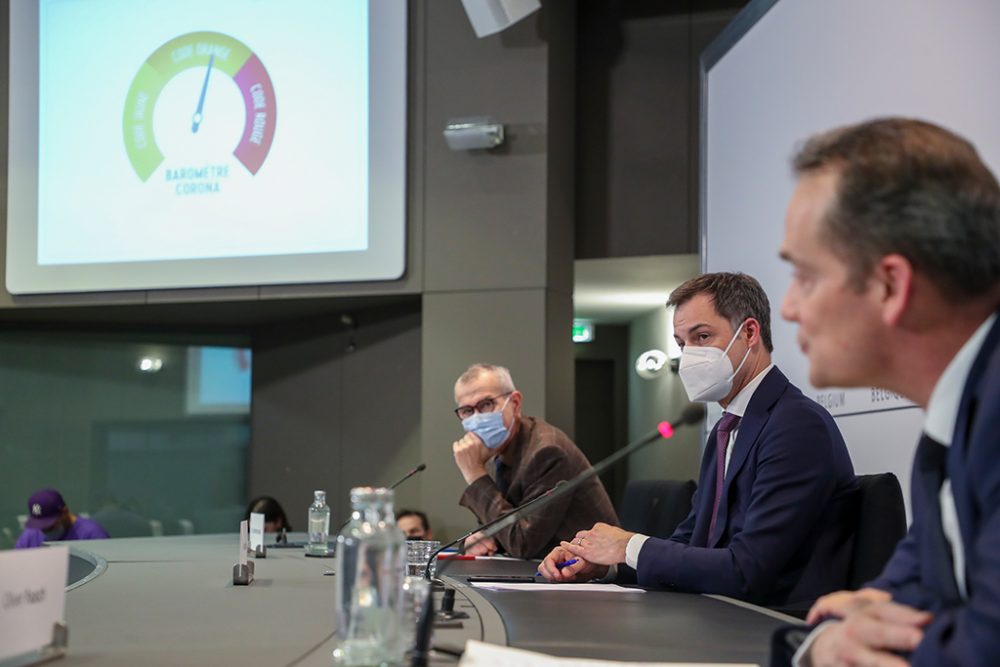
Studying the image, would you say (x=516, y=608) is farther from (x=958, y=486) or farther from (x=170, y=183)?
(x=170, y=183)

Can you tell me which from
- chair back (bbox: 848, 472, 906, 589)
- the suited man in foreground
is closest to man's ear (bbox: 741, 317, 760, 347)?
the suited man in foreground

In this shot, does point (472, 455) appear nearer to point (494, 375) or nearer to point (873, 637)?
point (494, 375)

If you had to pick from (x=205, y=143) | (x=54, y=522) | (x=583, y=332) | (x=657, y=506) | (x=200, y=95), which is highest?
(x=200, y=95)

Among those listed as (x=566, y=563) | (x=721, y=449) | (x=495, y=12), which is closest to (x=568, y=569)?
(x=566, y=563)

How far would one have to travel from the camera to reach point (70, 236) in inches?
236

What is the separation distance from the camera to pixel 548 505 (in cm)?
318

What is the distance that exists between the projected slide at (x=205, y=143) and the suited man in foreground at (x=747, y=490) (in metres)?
3.26

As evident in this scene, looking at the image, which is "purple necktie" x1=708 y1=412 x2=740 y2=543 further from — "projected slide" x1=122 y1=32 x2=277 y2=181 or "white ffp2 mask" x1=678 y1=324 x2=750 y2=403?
"projected slide" x1=122 y1=32 x2=277 y2=181

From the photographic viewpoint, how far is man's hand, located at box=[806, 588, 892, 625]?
1259 millimetres

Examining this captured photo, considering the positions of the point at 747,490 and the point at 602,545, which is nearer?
the point at 747,490

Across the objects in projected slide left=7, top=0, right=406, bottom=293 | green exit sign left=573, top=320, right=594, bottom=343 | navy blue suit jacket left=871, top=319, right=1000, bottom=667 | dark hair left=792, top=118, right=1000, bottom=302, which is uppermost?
projected slide left=7, top=0, right=406, bottom=293

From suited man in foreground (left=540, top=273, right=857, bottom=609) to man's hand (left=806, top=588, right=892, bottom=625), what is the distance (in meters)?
0.73

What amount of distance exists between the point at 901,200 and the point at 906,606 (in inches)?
16.5

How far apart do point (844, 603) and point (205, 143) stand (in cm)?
514
